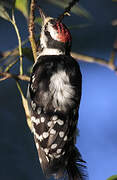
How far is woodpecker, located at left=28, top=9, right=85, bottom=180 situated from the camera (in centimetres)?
109

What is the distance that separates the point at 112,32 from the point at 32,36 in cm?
201

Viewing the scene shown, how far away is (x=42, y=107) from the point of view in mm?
1105

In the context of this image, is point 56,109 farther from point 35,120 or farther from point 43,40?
point 43,40

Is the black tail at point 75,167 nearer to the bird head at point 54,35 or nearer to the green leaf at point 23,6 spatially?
the bird head at point 54,35

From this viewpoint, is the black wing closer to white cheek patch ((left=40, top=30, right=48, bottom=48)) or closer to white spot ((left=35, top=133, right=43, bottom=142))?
white spot ((left=35, top=133, right=43, bottom=142))

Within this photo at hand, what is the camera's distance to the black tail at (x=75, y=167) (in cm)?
113

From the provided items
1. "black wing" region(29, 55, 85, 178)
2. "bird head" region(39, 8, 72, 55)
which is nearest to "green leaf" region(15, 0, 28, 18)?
"bird head" region(39, 8, 72, 55)

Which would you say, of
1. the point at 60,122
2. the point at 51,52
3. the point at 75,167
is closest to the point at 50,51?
the point at 51,52

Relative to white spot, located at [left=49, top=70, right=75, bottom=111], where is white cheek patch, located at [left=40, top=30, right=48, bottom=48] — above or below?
above

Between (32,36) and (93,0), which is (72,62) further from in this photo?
(93,0)

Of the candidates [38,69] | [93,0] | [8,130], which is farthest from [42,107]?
Result: [93,0]

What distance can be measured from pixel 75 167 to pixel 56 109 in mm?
227

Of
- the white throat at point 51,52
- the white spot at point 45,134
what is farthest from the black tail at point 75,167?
the white throat at point 51,52

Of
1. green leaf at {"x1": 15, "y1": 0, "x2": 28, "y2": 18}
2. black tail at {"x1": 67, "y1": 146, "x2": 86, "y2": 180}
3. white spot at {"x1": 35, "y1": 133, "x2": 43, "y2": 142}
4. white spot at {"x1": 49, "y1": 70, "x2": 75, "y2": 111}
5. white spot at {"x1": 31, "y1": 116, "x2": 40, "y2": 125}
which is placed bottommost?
black tail at {"x1": 67, "y1": 146, "x2": 86, "y2": 180}
